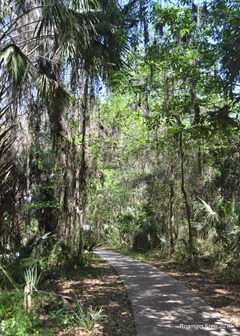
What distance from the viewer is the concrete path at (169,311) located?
4656 mm

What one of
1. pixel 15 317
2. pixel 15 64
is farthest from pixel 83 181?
pixel 15 317

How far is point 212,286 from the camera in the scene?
7512 mm

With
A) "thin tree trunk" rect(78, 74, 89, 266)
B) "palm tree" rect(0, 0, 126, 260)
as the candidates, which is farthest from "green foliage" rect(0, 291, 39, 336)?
"thin tree trunk" rect(78, 74, 89, 266)

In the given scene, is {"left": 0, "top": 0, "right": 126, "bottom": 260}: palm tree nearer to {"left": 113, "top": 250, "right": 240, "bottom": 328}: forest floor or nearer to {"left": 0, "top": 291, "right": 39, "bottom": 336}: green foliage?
{"left": 113, "top": 250, "right": 240, "bottom": 328}: forest floor

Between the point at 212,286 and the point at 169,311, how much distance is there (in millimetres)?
2310

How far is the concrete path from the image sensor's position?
466cm

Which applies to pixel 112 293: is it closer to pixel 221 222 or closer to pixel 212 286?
pixel 212 286

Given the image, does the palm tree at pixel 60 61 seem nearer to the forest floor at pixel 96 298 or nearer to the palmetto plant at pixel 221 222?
the forest floor at pixel 96 298

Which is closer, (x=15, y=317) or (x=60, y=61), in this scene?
(x=15, y=317)

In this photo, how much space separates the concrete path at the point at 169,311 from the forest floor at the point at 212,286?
0.64 feet

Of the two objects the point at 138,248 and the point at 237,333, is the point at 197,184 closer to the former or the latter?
the point at 138,248

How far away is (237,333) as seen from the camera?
4.53 metres

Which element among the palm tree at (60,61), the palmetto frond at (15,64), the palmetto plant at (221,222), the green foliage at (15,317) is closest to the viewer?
the green foliage at (15,317)

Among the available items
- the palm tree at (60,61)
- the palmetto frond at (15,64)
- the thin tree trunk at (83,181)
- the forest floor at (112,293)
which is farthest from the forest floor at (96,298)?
the palmetto frond at (15,64)
